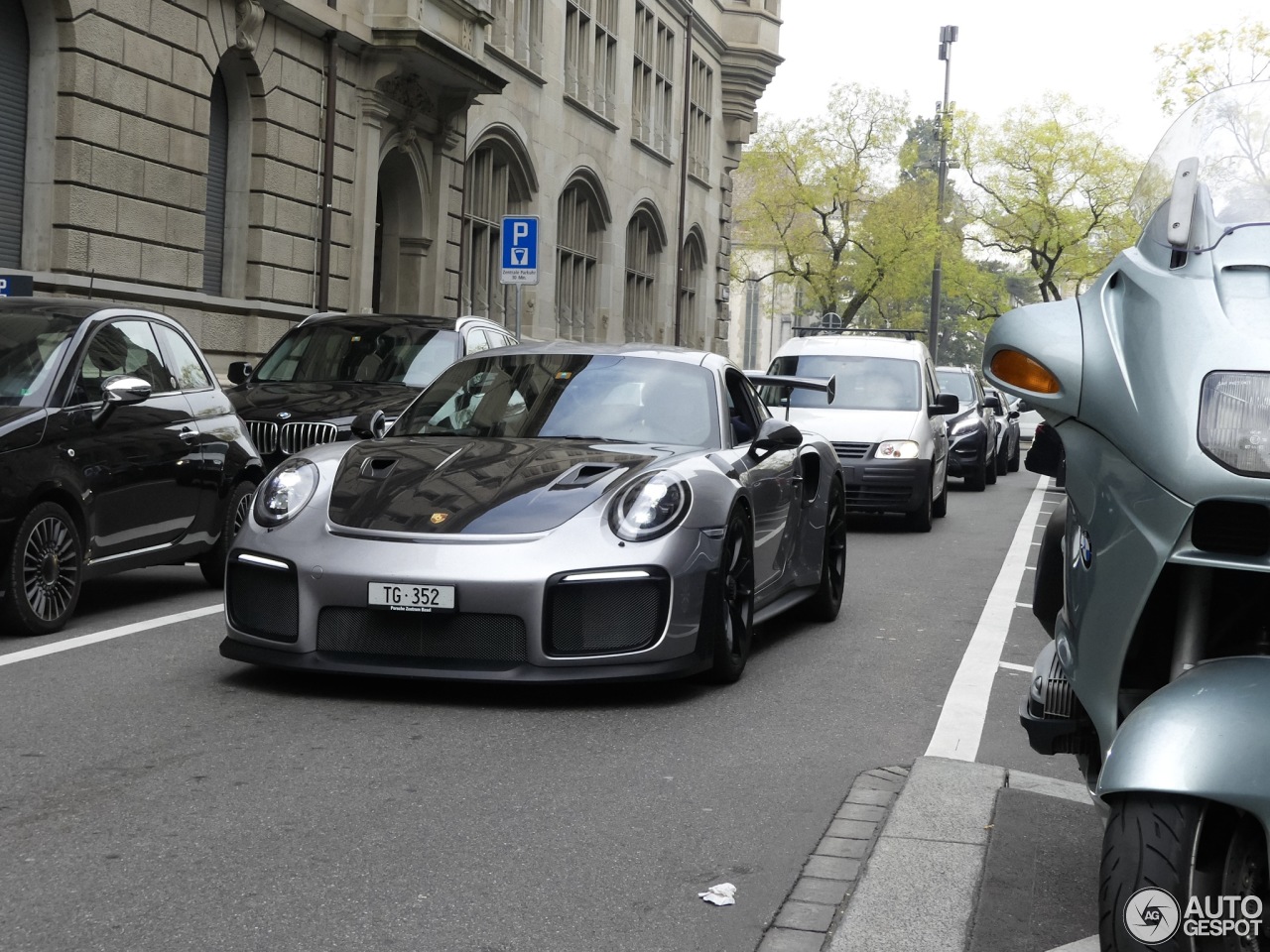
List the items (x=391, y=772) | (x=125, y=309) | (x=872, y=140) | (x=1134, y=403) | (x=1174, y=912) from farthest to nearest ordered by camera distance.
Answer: (x=872, y=140) < (x=125, y=309) < (x=391, y=772) < (x=1134, y=403) < (x=1174, y=912)

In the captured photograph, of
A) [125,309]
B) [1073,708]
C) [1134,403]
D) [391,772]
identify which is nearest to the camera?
[1134,403]

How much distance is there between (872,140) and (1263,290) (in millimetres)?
61912

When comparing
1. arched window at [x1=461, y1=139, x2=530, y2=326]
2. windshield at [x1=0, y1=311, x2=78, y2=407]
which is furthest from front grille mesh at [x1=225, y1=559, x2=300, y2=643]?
arched window at [x1=461, y1=139, x2=530, y2=326]

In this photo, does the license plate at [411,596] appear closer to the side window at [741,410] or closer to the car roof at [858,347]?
the side window at [741,410]

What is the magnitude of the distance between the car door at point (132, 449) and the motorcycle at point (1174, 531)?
5.77 meters

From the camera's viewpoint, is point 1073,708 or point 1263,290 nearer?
point 1263,290

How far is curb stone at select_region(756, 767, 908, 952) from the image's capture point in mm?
3828

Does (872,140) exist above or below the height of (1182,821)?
above

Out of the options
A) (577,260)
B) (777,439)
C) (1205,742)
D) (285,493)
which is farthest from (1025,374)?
(577,260)

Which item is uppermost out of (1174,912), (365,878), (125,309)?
(125,309)

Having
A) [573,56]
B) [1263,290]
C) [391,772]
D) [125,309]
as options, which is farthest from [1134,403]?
[573,56]

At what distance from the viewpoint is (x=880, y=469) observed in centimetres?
1538

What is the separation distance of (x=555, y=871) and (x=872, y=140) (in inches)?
2414

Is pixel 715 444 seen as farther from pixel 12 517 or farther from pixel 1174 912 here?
pixel 1174 912
